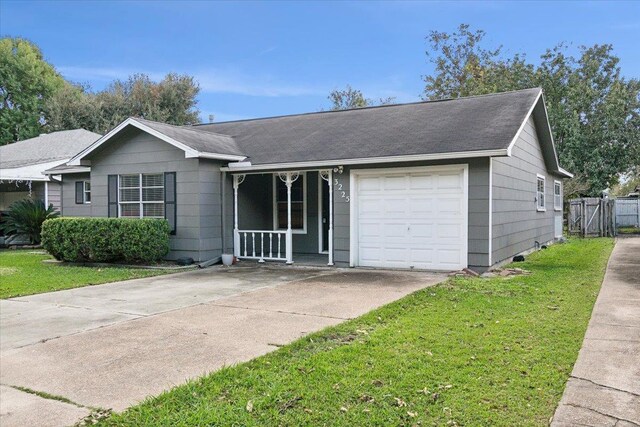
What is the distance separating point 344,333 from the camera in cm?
580

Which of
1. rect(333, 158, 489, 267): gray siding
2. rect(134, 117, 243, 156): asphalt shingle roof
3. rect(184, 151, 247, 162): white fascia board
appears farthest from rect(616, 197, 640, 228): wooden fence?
rect(184, 151, 247, 162): white fascia board

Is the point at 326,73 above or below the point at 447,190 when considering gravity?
above

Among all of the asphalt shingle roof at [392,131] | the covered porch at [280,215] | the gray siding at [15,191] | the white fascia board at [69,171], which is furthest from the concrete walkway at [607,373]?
the gray siding at [15,191]

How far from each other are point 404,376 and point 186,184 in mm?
9485

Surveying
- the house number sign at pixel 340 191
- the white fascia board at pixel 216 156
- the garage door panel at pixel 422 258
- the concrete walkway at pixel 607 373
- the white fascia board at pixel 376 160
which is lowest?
the concrete walkway at pixel 607 373

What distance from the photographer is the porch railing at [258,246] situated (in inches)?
505

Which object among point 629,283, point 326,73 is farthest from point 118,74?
point 629,283

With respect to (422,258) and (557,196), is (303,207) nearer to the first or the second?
(422,258)

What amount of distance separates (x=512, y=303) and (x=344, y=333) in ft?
9.36

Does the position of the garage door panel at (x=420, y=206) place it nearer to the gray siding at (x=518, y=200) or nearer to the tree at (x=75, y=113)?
the gray siding at (x=518, y=200)

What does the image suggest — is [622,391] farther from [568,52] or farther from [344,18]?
[568,52]

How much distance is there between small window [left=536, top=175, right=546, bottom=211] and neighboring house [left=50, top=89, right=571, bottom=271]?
1.05 feet

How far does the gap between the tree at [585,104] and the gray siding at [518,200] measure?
524 inches

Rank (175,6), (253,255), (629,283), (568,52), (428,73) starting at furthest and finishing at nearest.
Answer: (428,73) < (568,52) < (175,6) < (253,255) < (629,283)
